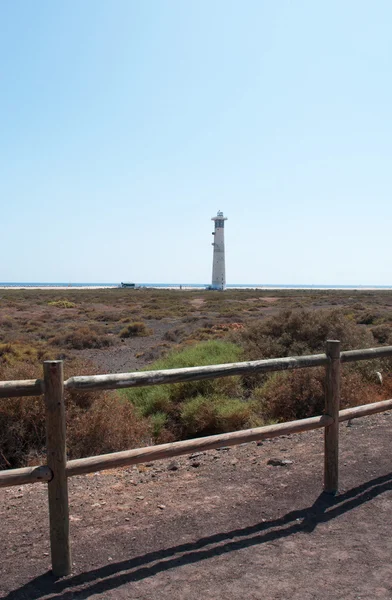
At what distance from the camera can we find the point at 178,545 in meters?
4.00

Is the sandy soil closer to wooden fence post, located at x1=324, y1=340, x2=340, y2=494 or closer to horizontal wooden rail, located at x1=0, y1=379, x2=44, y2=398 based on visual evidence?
→ wooden fence post, located at x1=324, y1=340, x2=340, y2=494

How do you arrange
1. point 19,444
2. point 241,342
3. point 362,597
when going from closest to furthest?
point 362,597 → point 19,444 → point 241,342

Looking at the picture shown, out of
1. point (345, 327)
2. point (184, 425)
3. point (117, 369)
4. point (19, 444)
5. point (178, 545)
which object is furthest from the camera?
point (117, 369)

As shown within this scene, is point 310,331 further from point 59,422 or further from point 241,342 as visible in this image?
point 59,422

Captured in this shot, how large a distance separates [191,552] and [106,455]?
0.94 metres

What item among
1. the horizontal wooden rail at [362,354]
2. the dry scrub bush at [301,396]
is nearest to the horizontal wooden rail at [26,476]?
the horizontal wooden rail at [362,354]

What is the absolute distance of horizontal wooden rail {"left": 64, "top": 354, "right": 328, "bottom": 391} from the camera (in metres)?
3.85

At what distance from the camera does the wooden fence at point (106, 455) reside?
3.53 metres

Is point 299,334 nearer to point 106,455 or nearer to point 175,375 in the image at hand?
point 175,375

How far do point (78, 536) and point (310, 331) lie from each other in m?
9.85

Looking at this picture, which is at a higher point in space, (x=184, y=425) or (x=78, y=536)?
(x=78, y=536)

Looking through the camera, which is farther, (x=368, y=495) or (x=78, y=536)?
(x=368, y=495)

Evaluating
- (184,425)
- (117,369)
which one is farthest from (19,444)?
(117,369)

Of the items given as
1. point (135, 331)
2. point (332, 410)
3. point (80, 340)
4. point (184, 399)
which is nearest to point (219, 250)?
point (135, 331)
